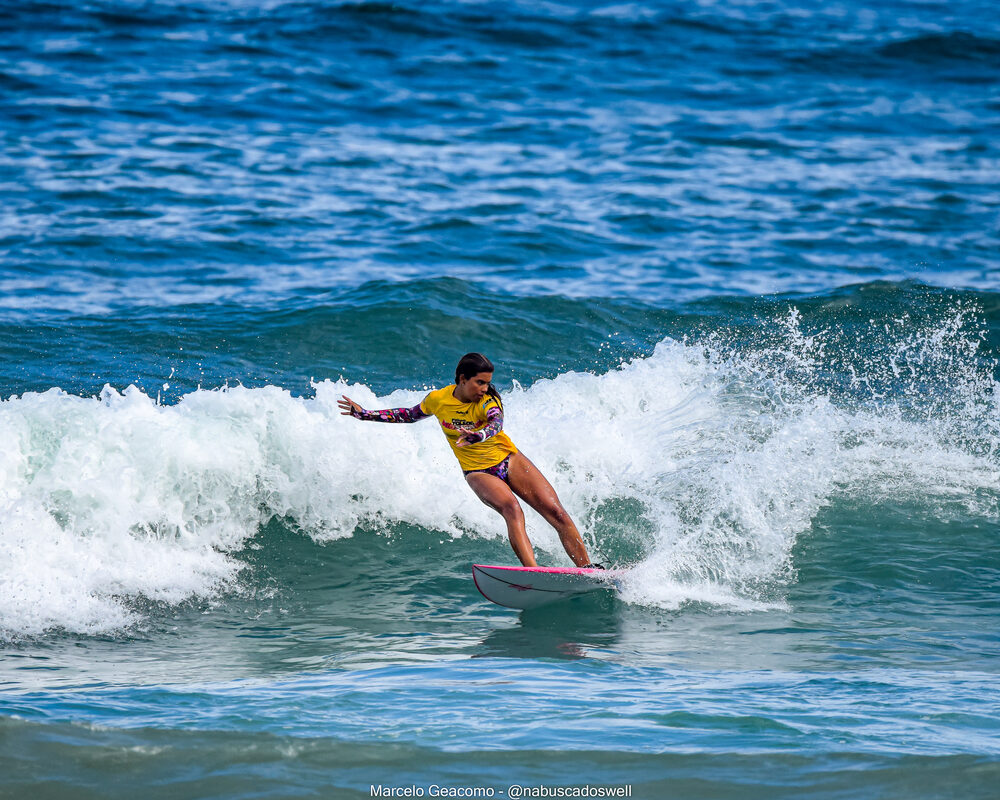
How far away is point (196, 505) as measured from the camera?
9078 mm

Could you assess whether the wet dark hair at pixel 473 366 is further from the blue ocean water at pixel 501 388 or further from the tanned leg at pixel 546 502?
the blue ocean water at pixel 501 388

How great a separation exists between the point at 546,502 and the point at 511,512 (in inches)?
13.9

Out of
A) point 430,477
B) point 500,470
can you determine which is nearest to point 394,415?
point 500,470

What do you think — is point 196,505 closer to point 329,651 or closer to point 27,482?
point 27,482

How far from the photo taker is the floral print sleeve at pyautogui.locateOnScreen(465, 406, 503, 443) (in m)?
7.78

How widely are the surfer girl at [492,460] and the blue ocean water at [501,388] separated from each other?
0.56 meters

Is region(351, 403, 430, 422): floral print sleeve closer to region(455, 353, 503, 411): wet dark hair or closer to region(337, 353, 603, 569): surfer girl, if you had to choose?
region(337, 353, 603, 569): surfer girl

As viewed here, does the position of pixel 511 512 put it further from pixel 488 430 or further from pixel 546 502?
pixel 488 430

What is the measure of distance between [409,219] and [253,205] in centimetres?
284

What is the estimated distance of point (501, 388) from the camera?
1293 centimetres

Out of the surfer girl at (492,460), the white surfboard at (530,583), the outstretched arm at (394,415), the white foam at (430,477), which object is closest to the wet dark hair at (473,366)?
the surfer girl at (492,460)

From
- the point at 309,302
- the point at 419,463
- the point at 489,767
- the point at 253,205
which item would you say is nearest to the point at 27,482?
the point at 419,463

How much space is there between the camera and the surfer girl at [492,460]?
7742mm

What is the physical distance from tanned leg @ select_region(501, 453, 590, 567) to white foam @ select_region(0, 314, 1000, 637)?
462 mm
